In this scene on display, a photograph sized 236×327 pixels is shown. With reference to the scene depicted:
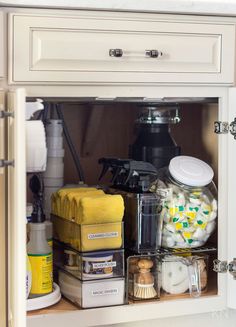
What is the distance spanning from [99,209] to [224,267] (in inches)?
13.0

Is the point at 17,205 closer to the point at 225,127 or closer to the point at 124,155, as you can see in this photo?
the point at 225,127

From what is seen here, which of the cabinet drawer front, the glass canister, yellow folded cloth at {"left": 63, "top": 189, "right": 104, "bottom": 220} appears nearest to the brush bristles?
the glass canister

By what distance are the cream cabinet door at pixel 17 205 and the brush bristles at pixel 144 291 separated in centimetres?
35

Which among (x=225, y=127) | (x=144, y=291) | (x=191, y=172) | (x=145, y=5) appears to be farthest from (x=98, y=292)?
(x=145, y=5)

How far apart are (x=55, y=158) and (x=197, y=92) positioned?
412mm

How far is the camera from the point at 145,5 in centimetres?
145

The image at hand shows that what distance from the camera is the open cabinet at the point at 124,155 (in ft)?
3.99

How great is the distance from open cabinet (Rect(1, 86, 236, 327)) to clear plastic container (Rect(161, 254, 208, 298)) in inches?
1.4

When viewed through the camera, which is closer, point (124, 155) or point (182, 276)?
point (182, 276)

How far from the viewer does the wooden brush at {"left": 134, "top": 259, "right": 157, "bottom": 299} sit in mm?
1573

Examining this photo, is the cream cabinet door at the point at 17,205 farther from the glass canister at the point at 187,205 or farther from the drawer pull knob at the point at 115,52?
the glass canister at the point at 187,205

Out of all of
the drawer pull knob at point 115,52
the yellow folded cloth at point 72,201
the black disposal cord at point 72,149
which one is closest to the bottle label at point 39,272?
the yellow folded cloth at point 72,201

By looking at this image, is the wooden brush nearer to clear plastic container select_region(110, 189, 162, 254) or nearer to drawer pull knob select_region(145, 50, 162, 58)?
clear plastic container select_region(110, 189, 162, 254)

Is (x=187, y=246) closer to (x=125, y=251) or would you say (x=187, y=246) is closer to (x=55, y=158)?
(x=125, y=251)
